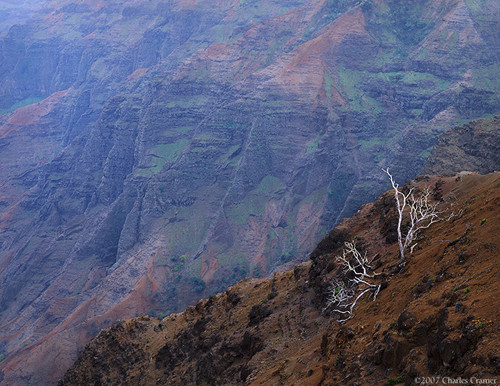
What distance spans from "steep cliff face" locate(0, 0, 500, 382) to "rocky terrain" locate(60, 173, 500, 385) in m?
52.9

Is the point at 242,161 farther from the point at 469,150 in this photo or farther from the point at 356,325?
the point at 356,325

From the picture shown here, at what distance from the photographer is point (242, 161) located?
11231 centimetres

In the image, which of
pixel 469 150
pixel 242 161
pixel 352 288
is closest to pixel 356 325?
pixel 352 288

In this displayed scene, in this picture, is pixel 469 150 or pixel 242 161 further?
pixel 242 161

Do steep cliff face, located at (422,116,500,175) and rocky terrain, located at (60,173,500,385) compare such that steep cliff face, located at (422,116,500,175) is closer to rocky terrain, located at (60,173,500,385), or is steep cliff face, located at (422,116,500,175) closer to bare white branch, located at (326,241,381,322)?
rocky terrain, located at (60,173,500,385)

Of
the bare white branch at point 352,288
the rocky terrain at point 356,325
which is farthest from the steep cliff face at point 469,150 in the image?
the bare white branch at point 352,288

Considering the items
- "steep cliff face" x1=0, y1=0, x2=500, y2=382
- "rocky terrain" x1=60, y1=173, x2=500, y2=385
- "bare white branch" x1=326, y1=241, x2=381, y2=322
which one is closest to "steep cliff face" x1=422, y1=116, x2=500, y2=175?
"rocky terrain" x1=60, y1=173, x2=500, y2=385

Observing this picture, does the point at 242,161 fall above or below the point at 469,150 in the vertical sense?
below

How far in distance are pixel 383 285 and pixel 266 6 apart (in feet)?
592

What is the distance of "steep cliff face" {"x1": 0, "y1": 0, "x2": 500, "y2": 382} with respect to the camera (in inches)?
3873

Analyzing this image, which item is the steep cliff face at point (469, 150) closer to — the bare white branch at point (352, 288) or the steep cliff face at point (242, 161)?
the bare white branch at point (352, 288)

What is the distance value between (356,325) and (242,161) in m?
93.1

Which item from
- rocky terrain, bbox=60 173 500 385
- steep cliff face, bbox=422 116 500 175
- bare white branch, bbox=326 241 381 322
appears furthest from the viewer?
steep cliff face, bbox=422 116 500 175

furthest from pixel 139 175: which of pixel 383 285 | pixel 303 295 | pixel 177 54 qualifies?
pixel 383 285
